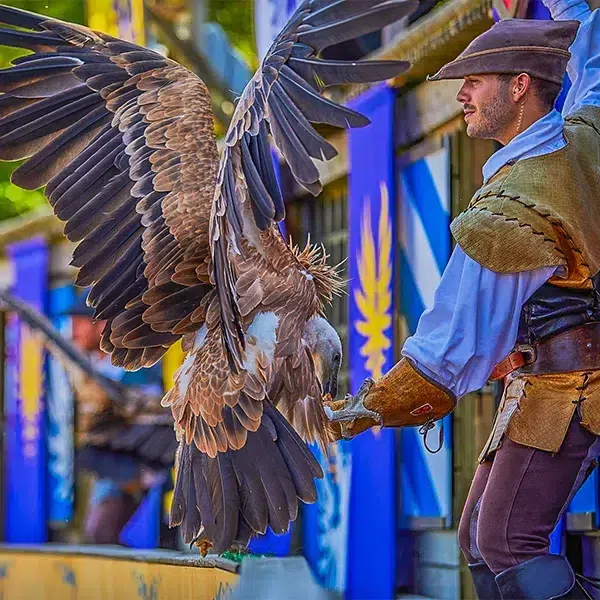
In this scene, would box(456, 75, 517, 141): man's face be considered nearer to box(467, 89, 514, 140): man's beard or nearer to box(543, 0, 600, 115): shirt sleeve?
box(467, 89, 514, 140): man's beard

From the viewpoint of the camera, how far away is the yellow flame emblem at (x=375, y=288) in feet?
18.5

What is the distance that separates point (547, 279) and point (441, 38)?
85.9 inches

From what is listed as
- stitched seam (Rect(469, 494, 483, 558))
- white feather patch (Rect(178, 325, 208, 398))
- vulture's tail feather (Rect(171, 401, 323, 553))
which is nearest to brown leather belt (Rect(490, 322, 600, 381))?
stitched seam (Rect(469, 494, 483, 558))

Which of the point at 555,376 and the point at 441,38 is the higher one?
the point at 441,38

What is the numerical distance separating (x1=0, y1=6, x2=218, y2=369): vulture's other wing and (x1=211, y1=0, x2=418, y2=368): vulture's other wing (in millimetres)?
569

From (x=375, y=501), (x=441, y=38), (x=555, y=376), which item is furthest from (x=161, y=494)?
(x=555, y=376)

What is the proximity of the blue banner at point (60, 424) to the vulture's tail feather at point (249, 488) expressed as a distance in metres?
6.46

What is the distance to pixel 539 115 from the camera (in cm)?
314

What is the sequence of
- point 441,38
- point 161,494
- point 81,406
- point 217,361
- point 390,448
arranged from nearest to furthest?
1. point 217,361
2. point 441,38
3. point 390,448
4. point 161,494
5. point 81,406

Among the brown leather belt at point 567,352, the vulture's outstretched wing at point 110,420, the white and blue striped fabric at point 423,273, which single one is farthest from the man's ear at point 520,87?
the vulture's outstretched wing at point 110,420

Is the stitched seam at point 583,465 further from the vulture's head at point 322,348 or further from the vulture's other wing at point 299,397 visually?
the vulture's head at point 322,348

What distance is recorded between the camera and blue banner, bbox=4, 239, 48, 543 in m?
10.3

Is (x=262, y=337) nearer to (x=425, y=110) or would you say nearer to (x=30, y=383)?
(x=425, y=110)

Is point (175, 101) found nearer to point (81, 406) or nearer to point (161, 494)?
point (161, 494)
